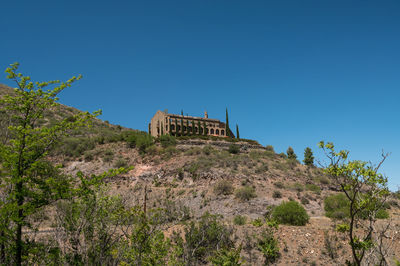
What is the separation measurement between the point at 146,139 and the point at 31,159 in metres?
38.4

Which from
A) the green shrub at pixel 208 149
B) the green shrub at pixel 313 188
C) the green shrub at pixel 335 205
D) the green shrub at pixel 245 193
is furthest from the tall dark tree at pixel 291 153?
the green shrub at pixel 335 205

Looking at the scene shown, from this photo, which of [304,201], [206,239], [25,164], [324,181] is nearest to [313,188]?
[324,181]

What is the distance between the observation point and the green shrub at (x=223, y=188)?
3228 centimetres

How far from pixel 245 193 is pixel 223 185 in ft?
9.84

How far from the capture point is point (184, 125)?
57781 millimetres

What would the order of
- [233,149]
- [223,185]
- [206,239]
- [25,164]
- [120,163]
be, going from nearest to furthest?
[25,164] < [206,239] < [223,185] < [120,163] < [233,149]

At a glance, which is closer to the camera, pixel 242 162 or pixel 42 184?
pixel 42 184

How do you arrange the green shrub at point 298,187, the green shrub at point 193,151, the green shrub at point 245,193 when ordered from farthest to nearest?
the green shrub at point 193,151 < the green shrub at point 298,187 < the green shrub at point 245,193

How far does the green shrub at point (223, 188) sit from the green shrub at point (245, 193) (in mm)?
1153

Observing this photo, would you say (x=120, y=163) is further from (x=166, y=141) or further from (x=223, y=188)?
(x=223, y=188)

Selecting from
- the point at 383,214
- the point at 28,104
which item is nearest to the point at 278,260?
the point at 383,214

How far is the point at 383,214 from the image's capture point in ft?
72.6

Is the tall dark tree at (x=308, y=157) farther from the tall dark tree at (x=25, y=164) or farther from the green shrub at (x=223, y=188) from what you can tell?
the tall dark tree at (x=25, y=164)

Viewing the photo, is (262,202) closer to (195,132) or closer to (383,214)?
(383,214)
